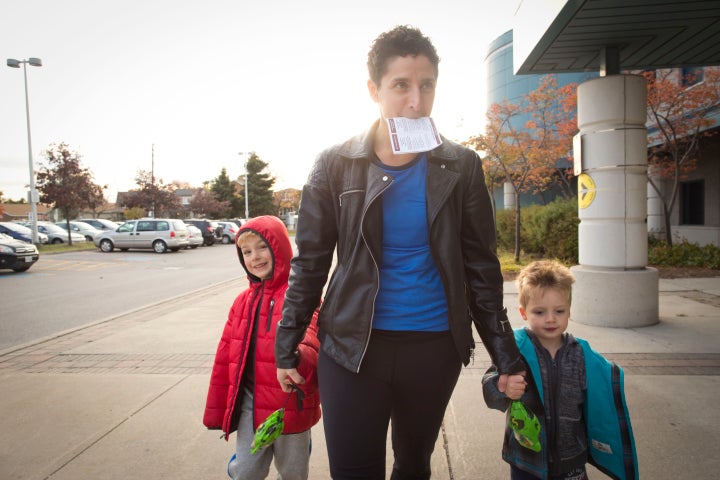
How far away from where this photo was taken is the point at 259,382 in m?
2.32

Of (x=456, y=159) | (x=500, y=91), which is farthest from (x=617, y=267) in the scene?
(x=500, y=91)

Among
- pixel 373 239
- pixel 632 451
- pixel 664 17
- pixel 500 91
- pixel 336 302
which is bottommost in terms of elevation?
pixel 632 451

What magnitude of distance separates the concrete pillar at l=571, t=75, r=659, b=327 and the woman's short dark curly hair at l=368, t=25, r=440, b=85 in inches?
196

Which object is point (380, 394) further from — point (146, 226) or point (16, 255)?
point (146, 226)

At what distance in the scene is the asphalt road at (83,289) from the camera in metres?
7.57

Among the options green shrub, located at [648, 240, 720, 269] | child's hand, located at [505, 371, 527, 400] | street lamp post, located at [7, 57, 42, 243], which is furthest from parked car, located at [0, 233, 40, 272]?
green shrub, located at [648, 240, 720, 269]

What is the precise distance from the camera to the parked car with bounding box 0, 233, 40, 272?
48.4ft

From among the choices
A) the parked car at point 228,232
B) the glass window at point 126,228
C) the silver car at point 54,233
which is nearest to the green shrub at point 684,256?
the glass window at point 126,228

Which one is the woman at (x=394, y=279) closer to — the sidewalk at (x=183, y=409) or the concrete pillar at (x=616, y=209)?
the sidewalk at (x=183, y=409)

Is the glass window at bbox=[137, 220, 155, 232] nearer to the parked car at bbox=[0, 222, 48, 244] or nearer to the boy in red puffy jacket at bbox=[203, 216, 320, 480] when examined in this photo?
the parked car at bbox=[0, 222, 48, 244]

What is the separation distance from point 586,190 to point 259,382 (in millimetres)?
5246

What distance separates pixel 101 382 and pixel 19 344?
251 cm

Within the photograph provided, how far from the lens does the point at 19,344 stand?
6.05 metres

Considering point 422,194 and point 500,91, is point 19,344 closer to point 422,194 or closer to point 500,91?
point 422,194
